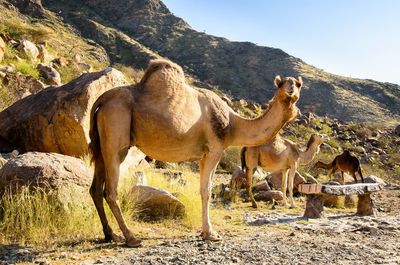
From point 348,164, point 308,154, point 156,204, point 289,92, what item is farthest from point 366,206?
point 348,164

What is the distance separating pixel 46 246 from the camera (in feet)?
19.8

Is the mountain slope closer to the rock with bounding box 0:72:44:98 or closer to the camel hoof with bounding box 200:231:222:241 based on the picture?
the rock with bounding box 0:72:44:98

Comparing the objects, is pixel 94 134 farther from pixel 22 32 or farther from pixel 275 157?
pixel 22 32

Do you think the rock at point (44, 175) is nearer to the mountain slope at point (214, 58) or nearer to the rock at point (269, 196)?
the rock at point (269, 196)

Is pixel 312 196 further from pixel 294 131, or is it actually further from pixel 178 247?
pixel 294 131

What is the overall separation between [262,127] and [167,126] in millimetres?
1633

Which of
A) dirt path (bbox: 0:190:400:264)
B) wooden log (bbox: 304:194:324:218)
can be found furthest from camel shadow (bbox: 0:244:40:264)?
wooden log (bbox: 304:194:324:218)

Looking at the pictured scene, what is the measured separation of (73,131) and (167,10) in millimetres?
64571

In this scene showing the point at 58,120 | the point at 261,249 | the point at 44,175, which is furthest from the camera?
the point at 58,120

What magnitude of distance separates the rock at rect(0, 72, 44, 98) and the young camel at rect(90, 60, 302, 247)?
8766 millimetres

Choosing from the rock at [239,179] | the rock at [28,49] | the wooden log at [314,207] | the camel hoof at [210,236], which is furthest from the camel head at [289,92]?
the rock at [28,49]

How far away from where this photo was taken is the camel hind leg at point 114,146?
6.23 m

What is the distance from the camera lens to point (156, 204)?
26.8 ft

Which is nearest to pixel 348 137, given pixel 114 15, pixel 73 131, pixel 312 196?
pixel 312 196
